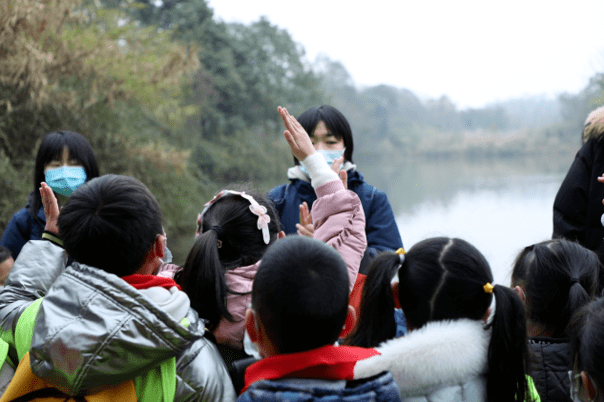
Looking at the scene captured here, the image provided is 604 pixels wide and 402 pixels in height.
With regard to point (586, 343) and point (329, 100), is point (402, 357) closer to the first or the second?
point (586, 343)

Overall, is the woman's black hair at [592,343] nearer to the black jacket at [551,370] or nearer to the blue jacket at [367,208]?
the black jacket at [551,370]

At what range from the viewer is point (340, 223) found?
54.9 inches

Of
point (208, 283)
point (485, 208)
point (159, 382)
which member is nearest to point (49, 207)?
point (208, 283)

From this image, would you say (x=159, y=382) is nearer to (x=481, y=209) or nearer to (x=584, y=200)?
(x=584, y=200)

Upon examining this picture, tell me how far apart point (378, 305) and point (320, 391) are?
13.5 inches

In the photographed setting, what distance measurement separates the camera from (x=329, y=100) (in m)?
20.3

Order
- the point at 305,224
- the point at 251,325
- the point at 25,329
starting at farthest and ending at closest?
the point at 305,224, the point at 25,329, the point at 251,325

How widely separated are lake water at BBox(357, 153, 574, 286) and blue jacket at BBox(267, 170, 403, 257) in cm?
251

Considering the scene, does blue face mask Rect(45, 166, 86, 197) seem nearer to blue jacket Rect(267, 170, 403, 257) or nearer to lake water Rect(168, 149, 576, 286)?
blue jacket Rect(267, 170, 403, 257)

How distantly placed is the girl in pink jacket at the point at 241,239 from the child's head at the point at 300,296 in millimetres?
240

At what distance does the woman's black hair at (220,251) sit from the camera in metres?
1.19

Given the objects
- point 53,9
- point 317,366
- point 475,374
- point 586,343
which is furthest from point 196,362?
point 53,9

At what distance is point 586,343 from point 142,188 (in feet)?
3.16

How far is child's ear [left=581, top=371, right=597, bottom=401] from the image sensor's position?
0.99 meters
